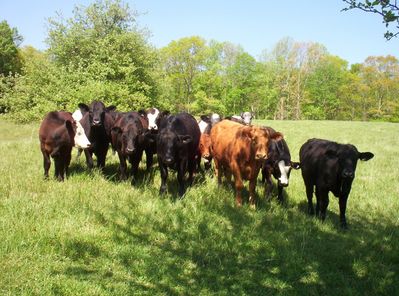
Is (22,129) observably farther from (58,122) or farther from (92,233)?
(92,233)

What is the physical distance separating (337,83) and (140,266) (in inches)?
2807

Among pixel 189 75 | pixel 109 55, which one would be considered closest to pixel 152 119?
pixel 109 55

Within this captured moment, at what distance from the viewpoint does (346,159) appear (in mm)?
7629

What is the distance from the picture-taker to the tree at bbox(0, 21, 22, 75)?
57188mm

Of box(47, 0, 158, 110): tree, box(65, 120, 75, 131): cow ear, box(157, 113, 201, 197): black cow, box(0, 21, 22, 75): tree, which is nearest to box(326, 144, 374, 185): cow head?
box(157, 113, 201, 197): black cow

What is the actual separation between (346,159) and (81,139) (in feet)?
20.1

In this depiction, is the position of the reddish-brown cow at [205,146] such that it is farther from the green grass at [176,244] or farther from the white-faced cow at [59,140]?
the white-faced cow at [59,140]

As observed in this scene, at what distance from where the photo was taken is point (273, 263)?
585cm

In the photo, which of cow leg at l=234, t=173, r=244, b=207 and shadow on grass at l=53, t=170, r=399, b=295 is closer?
shadow on grass at l=53, t=170, r=399, b=295

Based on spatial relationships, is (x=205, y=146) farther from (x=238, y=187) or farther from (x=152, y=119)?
(x=238, y=187)

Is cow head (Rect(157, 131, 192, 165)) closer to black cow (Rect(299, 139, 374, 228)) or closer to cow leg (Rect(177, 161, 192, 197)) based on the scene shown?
cow leg (Rect(177, 161, 192, 197))

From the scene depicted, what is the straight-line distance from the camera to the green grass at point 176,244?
494cm

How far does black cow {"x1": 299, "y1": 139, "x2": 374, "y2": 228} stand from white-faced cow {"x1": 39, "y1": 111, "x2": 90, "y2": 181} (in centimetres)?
533

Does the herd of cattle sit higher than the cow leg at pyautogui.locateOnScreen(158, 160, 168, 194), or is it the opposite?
the herd of cattle
